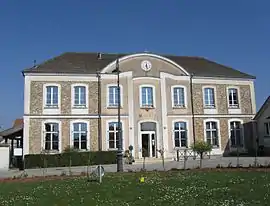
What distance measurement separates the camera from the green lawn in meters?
8.08

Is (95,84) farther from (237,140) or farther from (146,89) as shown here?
(237,140)

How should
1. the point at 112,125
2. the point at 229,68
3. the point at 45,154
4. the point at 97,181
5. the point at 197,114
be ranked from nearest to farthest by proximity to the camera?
the point at 97,181, the point at 45,154, the point at 112,125, the point at 197,114, the point at 229,68

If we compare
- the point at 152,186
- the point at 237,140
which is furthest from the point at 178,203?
the point at 237,140

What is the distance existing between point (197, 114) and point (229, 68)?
6690 mm

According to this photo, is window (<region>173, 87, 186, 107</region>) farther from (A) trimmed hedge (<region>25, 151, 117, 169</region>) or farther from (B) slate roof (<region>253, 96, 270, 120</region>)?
(A) trimmed hedge (<region>25, 151, 117, 169</region>)

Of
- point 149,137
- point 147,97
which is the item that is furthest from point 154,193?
point 147,97

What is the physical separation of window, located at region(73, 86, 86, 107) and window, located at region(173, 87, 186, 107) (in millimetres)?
7406

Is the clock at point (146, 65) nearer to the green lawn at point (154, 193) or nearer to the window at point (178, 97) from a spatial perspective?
the window at point (178, 97)

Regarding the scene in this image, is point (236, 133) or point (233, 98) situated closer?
point (236, 133)

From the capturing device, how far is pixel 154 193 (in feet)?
30.1

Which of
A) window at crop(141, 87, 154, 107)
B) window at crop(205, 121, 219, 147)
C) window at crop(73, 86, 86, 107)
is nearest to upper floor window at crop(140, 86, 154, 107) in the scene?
window at crop(141, 87, 154, 107)

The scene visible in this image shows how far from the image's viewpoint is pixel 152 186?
1044 centimetres

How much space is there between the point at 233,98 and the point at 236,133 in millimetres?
3064

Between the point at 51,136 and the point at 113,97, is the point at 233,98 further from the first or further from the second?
the point at 51,136
